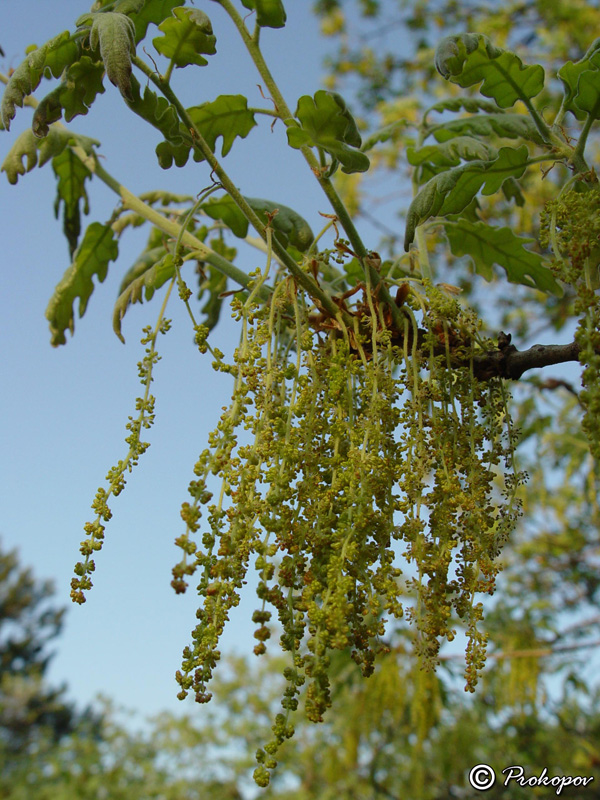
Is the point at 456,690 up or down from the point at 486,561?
up

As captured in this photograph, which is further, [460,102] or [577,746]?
[577,746]

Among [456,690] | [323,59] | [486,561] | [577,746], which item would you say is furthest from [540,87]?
[323,59]

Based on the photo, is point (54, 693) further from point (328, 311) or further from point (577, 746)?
point (328, 311)

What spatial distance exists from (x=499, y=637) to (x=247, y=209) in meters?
3.43

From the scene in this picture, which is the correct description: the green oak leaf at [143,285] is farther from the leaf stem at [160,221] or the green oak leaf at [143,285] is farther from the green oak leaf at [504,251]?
the green oak leaf at [504,251]

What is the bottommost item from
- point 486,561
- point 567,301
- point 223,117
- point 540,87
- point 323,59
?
point 486,561

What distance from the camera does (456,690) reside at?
3723 millimetres

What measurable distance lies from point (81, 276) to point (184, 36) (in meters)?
0.88

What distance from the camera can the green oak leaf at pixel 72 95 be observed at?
1269mm

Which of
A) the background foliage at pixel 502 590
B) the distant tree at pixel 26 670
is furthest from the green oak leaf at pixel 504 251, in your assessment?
the distant tree at pixel 26 670

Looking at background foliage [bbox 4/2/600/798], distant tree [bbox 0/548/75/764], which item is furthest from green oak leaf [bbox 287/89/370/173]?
distant tree [bbox 0/548/75/764]

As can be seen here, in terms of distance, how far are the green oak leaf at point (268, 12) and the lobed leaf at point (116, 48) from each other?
→ 0.40 m

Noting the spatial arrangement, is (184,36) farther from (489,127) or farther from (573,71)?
(489,127)

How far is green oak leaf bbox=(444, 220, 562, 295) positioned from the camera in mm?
1709
